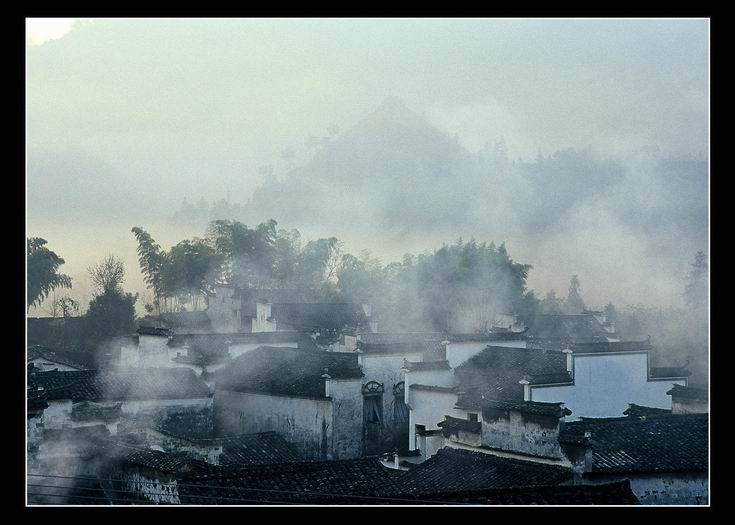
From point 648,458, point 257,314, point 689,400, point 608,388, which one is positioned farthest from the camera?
point 257,314

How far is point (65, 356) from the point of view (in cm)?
2228

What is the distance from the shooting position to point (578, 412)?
1493 cm

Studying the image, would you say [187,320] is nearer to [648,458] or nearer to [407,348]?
[407,348]

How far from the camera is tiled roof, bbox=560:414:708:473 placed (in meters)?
10.8

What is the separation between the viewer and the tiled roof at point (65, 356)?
765 inches

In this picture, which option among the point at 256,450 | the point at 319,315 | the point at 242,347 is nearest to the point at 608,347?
the point at 256,450

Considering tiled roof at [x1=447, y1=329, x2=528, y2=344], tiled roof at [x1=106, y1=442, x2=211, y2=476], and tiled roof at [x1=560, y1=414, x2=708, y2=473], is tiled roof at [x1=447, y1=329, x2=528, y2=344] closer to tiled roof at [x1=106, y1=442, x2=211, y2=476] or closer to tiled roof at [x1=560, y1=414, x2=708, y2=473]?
tiled roof at [x1=560, y1=414, x2=708, y2=473]

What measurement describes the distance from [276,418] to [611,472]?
27.2 ft

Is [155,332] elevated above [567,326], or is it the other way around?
[155,332]

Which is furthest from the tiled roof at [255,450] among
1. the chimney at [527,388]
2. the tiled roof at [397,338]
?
the tiled roof at [397,338]

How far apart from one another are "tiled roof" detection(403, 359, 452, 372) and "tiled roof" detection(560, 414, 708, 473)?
16.1ft

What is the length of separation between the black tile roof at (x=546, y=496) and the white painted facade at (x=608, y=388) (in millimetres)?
5555

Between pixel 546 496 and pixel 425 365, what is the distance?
333 inches

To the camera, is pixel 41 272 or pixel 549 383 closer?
pixel 549 383
